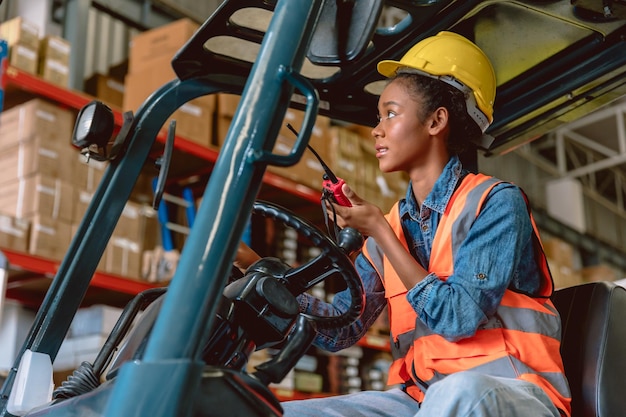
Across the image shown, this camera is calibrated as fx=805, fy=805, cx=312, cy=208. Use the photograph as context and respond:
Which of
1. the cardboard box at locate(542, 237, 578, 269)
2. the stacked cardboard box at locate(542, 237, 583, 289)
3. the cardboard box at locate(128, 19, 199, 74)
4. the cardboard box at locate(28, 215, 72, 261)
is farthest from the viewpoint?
the cardboard box at locate(542, 237, 578, 269)

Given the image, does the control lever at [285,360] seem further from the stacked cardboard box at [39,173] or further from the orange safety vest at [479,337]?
the stacked cardboard box at [39,173]

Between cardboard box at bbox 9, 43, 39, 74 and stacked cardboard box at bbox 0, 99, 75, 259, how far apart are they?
255 mm

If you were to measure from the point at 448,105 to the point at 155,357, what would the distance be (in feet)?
4.51

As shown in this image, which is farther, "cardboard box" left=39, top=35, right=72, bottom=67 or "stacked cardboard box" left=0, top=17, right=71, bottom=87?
"cardboard box" left=39, top=35, right=72, bottom=67

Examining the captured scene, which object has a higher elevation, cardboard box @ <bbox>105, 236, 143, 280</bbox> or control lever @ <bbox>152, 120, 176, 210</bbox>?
control lever @ <bbox>152, 120, 176, 210</bbox>

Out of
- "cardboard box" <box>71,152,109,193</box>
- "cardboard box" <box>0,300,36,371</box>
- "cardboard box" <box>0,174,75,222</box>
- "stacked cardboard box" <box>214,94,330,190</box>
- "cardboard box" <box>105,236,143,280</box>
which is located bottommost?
"cardboard box" <box>0,300,36,371</box>

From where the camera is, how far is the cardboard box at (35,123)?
4969 mm

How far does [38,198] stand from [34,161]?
236 mm

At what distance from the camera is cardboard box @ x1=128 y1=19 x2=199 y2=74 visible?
19.1ft

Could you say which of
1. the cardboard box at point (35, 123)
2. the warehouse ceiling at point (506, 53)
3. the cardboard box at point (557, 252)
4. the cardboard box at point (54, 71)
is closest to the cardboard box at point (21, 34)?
the cardboard box at point (54, 71)

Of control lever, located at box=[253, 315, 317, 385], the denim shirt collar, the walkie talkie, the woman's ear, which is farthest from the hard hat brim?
control lever, located at box=[253, 315, 317, 385]

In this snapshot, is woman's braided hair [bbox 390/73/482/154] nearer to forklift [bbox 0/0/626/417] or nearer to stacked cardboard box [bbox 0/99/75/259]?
forklift [bbox 0/0/626/417]

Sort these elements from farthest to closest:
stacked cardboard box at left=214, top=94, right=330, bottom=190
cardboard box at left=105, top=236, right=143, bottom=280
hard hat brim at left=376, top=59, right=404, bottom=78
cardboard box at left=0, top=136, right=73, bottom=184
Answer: stacked cardboard box at left=214, top=94, right=330, bottom=190
cardboard box at left=105, top=236, right=143, bottom=280
cardboard box at left=0, top=136, right=73, bottom=184
hard hat brim at left=376, top=59, right=404, bottom=78

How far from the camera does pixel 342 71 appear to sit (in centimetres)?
261
